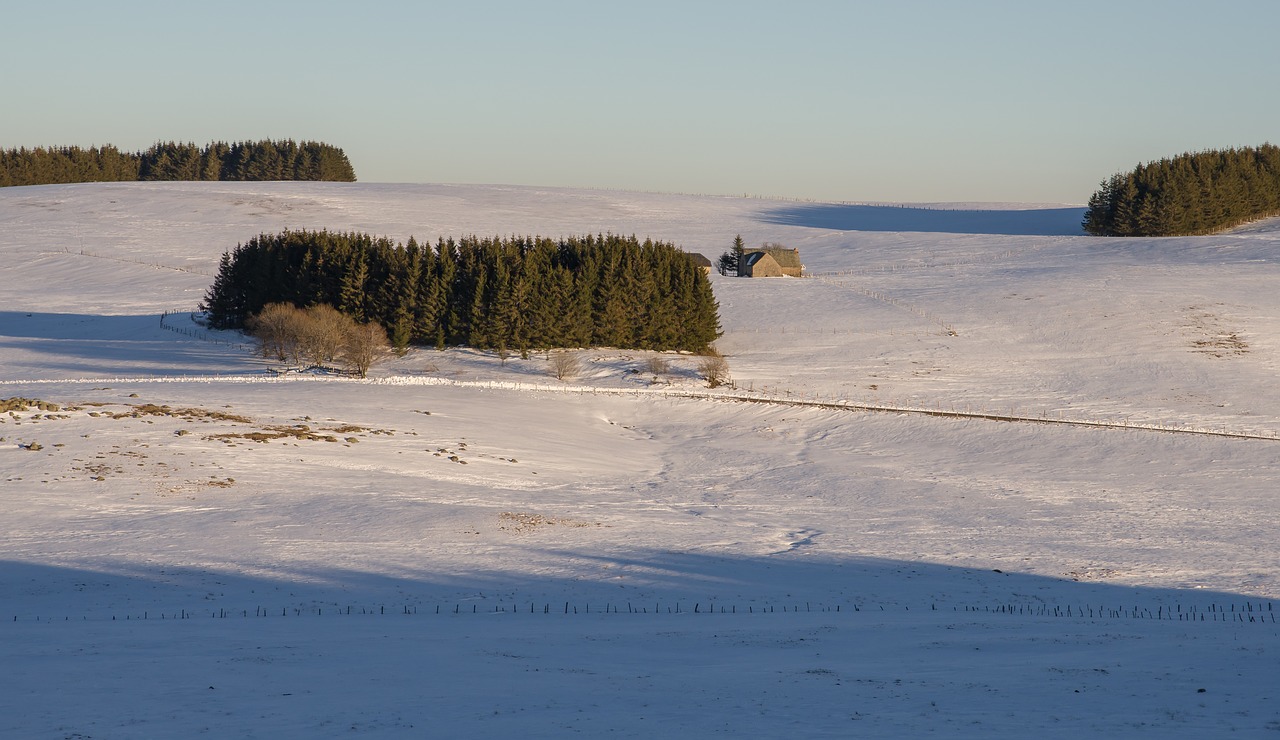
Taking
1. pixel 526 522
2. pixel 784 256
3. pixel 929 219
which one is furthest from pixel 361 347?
pixel 929 219

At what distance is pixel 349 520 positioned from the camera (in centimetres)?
3200

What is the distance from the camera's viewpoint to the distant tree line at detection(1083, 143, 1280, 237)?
122 meters

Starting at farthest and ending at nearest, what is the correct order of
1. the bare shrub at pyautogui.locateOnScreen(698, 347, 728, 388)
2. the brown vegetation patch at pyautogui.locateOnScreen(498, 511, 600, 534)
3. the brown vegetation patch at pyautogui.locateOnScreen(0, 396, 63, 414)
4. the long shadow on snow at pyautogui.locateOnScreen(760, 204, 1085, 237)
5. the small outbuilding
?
the long shadow on snow at pyautogui.locateOnScreen(760, 204, 1085, 237), the small outbuilding, the bare shrub at pyautogui.locateOnScreen(698, 347, 728, 388), the brown vegetation patch at pyautogui.locateOnScreen(0, 396, 63, 414), the brown vegetation patch at pyautogui.locateOnScreen(498, 511, 600, 534)

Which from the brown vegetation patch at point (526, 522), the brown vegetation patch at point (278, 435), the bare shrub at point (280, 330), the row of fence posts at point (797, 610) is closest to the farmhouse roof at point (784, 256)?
the bare shrub at point (280, 330)

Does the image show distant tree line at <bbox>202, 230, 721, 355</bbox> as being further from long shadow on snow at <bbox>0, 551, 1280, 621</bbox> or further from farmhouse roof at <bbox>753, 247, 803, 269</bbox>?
long shadow on snow at <bbox>0, 551, 1280, 621</bbox>

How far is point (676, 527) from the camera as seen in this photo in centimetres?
3394

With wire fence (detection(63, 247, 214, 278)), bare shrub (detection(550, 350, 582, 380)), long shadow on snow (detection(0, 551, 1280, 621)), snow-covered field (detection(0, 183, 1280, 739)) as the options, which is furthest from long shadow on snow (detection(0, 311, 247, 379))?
long shadow on snow (detection(0, 551, 1280, 621))

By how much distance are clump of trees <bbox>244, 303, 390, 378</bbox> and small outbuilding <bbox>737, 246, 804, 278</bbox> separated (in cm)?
4686

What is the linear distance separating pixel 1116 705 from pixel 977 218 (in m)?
141

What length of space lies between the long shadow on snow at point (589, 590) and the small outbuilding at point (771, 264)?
77.2m

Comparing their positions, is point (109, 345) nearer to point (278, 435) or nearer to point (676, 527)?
point (278, 435)

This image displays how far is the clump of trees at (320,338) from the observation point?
61375 millimetres

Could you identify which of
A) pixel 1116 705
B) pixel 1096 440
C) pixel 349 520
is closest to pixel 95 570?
pixel 349 520

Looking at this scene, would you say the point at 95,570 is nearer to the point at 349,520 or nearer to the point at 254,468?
the point at 349,520
